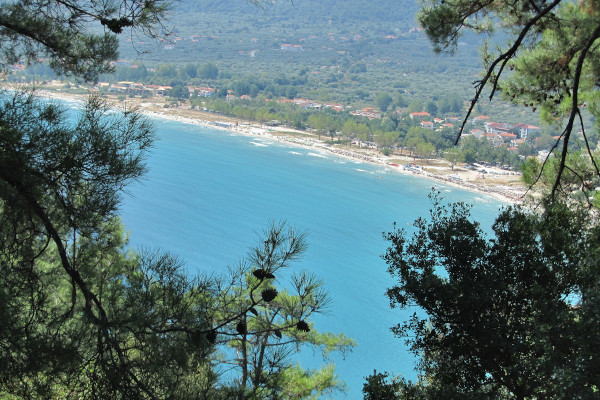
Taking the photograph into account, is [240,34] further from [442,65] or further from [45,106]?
[45,106]

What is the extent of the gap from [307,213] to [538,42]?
614 inches

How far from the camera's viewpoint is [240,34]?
66.3m

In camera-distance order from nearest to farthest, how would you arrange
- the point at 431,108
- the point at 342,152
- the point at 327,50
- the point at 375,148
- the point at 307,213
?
the point at 307,213, the point at 342,152, the point at 375,148, the point at 431,108, the point at 327,50

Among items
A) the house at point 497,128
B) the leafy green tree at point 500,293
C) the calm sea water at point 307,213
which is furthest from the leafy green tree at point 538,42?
the house at point 497,128

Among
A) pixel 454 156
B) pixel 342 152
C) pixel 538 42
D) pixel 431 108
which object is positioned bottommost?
pixel 342 152

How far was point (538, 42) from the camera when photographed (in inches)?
120

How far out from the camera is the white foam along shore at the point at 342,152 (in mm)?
22923

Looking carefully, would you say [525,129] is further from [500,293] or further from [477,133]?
[500,293]

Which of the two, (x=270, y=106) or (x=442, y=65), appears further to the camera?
(x=442, y=65)

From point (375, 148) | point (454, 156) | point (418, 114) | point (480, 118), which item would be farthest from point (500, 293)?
point (480, 118)

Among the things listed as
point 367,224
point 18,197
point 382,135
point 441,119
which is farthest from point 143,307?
point 441,119

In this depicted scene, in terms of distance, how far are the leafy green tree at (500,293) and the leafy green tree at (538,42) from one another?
0.63 meters

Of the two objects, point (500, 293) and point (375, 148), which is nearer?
point (500, 293)

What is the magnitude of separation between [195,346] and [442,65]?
2636 inches
